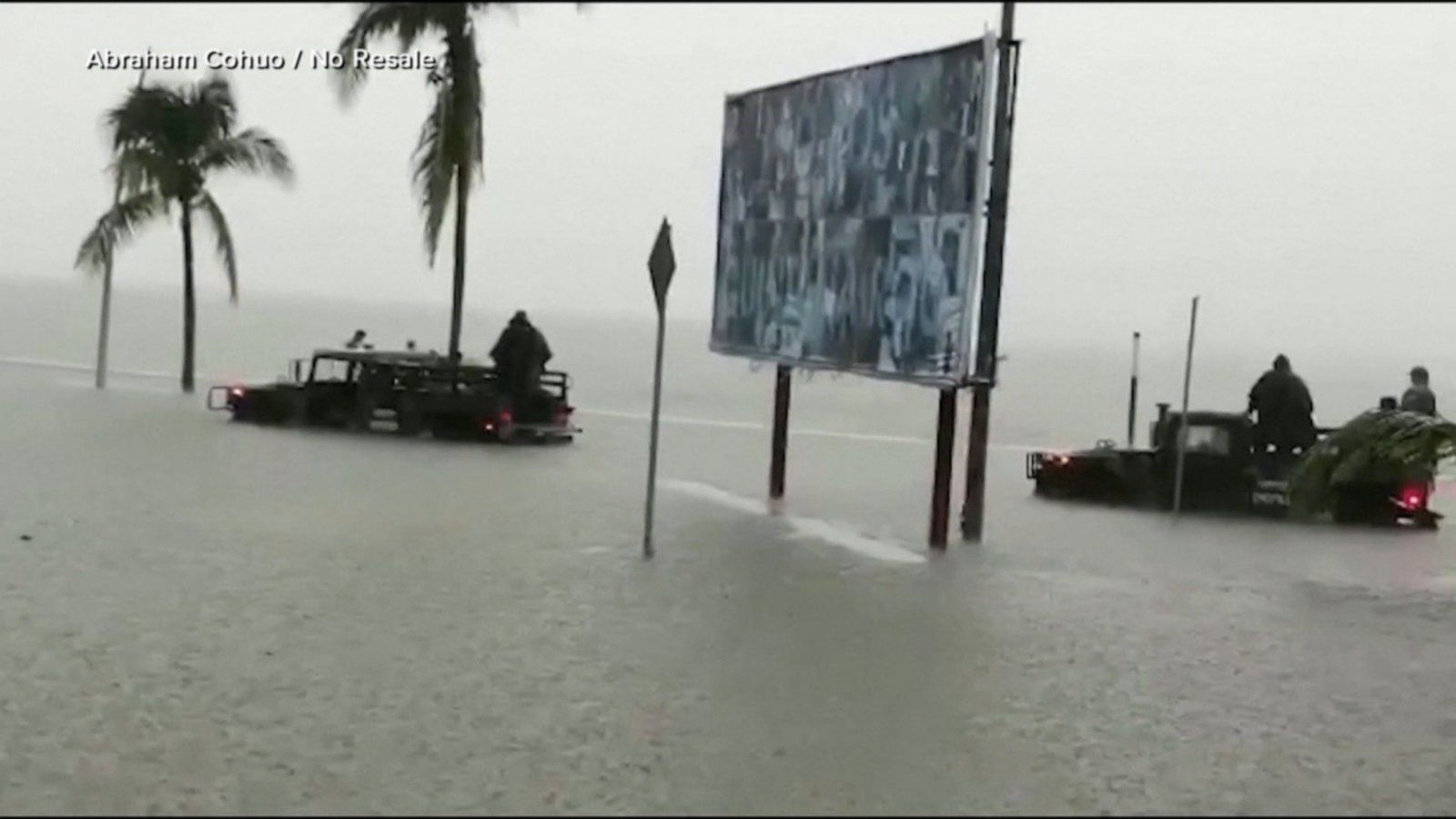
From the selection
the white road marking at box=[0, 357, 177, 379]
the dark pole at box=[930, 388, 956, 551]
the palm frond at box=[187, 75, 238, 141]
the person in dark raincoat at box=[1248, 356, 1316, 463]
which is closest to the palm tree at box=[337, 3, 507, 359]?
the palm frond at box=[187, 75, 238, 141]

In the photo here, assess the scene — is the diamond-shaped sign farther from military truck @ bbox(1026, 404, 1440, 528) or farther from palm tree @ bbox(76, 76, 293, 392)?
military truck @ bbox(1026, 404, 1440, 528)

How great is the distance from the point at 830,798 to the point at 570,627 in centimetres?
423

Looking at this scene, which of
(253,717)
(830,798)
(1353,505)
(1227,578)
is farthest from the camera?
(1353,505)

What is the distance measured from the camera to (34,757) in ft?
26.1

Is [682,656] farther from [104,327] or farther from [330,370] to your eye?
[104,327]

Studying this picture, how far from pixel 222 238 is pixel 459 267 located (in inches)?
114

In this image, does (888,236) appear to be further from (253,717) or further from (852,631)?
(253,717)

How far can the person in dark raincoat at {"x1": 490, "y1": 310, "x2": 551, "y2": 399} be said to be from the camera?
80.1 ft

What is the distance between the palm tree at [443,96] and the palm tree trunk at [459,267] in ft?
0.04

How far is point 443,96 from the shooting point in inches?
649

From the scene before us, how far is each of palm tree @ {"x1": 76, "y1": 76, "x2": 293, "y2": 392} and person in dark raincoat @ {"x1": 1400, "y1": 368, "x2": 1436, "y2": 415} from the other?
32.9 feet

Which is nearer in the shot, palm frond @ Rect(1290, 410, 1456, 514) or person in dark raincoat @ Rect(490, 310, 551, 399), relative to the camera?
palm frond @ Rect(1290, 410, 1456, 514)

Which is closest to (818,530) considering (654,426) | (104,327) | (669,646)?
(654,426)

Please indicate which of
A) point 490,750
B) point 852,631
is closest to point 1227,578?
point 852,631
